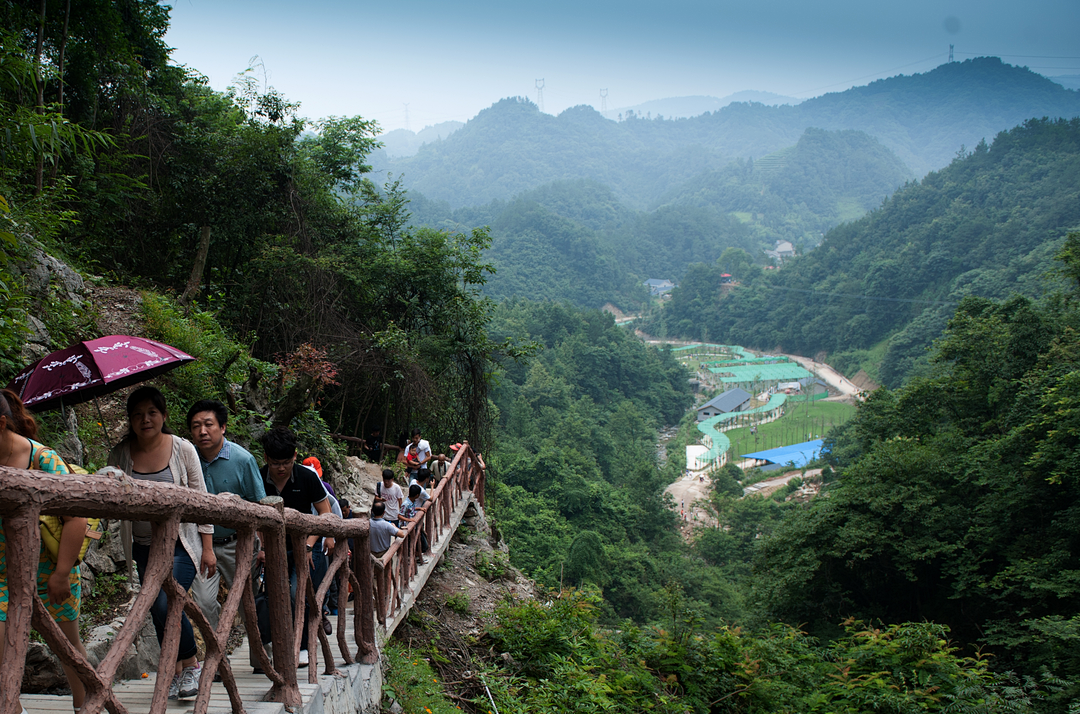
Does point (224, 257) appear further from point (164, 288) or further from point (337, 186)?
point (337, 186)

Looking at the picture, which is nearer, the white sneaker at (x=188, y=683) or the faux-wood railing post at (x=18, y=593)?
A: the faux-wood railing post at (x=18, y=593)

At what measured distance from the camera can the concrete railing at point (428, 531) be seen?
4.37 meters

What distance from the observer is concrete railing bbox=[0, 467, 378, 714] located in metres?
1.27

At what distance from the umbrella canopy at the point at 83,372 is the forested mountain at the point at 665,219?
67.3 m

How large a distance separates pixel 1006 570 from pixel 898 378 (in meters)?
48.8

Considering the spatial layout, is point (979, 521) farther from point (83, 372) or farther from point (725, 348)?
point (725, 348)

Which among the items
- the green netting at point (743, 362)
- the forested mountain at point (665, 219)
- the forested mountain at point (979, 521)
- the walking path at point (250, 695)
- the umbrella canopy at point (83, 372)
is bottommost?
the green netting at point (743, 362)

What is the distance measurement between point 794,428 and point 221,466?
63.8 m

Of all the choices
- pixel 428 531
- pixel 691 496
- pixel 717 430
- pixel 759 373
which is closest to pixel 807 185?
pixel 759 373

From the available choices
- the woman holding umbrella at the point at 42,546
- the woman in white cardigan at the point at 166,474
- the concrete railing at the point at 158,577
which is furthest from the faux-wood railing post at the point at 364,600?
the woman holding umbrella at the point at 42,546

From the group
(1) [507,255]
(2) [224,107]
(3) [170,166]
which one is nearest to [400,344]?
(3) [170,166]

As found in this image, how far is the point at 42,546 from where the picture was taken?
6.40ft

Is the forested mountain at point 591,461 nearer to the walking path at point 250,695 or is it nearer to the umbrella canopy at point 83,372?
the walking path at point 250,695

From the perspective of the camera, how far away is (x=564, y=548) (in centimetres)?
2017
